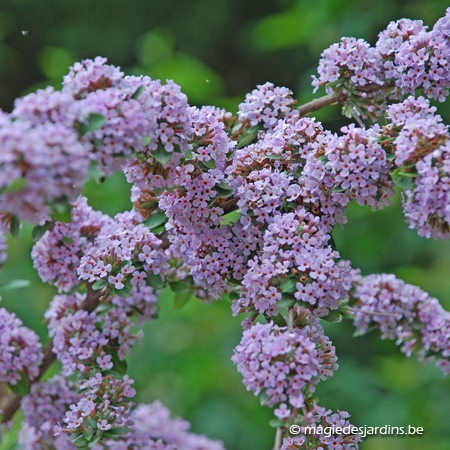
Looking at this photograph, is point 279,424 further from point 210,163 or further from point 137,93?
point 137,93

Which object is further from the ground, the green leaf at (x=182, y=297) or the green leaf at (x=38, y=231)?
the green leaf at (x=182, y=297)

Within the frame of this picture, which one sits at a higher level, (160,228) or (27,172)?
(160,228)

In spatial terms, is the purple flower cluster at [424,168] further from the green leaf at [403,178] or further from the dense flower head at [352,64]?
the dense flower head at [352,64]

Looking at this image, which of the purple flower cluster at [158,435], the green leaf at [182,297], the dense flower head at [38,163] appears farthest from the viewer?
the green leaf at [182,297]

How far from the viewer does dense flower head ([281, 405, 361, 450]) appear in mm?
1137

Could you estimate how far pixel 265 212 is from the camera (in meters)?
1.20

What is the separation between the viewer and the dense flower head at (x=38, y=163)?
0.83 m

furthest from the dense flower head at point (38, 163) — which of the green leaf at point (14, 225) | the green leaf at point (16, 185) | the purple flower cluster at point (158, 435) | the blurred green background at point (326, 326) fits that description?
the blurred green background at point (326, 326)

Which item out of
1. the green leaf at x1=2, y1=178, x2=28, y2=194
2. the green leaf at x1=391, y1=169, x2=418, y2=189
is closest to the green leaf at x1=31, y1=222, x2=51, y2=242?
the green leaf at x1=2, y1=178, x2=28, y2=194

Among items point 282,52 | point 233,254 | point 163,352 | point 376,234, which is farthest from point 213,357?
point 282,52

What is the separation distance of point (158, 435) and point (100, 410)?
1.44 feet

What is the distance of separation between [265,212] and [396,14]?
2.82m

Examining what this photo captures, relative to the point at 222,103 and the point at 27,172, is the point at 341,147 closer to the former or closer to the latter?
the point at 27,172

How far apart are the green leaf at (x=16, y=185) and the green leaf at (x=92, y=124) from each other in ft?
0.49
